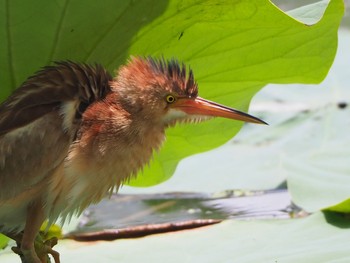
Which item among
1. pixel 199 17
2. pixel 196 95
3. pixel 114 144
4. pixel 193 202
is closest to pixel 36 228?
pixel 114 144

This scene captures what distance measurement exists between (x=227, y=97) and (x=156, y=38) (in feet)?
1.14

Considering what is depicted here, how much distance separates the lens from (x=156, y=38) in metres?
2.79

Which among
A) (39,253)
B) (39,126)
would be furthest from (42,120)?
(39,253)

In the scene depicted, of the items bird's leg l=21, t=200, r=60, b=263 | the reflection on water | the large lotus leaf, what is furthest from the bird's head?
the reflection on water

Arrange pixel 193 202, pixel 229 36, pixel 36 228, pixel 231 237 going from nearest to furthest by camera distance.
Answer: pixel 36 228 < pixel 229 36 < pixel 231 237 < pixel 193 202

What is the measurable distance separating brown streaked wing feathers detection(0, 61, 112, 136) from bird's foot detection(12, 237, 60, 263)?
327mm

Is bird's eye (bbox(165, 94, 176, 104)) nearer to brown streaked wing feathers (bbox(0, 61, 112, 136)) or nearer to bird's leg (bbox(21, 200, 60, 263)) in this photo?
brown streaked wing feathers (bbox(0, 61, 112, 136))

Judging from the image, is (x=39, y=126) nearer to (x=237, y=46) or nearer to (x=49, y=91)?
(x=49, y=91)

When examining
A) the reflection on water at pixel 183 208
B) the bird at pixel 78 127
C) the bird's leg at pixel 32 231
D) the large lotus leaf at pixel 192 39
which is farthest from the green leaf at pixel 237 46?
the reflection on water at pixel 183 208

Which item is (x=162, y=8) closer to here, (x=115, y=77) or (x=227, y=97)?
(x=115, y=77)

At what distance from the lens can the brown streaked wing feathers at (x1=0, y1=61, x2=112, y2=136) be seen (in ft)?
8.65

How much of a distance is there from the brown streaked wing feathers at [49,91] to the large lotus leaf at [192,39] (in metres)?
0.10

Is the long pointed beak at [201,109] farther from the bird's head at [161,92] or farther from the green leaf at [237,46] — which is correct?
the green leaf at [237,46]

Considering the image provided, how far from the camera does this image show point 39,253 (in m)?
2.78
